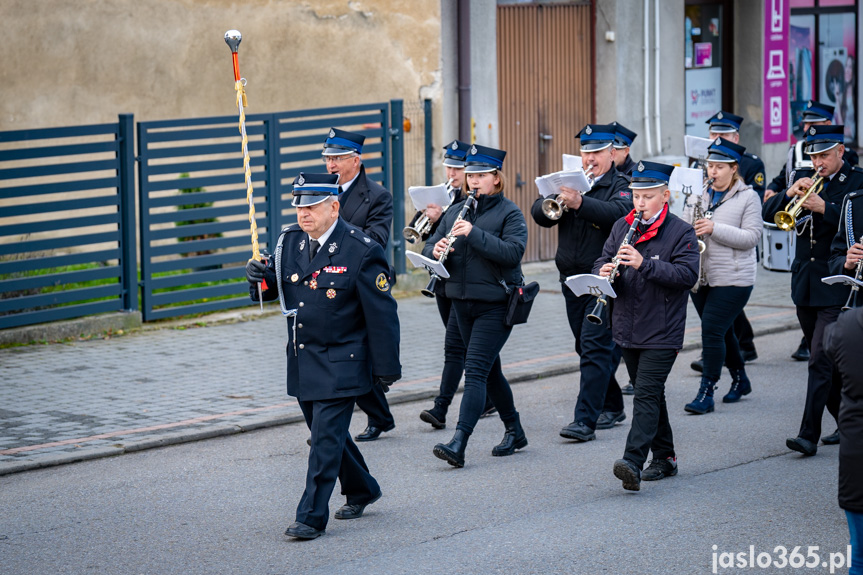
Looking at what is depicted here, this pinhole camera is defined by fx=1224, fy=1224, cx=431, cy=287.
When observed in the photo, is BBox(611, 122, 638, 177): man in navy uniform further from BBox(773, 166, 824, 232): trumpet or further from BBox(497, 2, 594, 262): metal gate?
BBox(497, 2, 594, 262): metal gate

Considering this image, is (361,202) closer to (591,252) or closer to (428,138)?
(591,252)

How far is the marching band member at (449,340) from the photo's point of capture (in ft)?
28.4

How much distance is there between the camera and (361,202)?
8.76 meters

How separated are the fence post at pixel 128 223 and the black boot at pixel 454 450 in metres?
5.82

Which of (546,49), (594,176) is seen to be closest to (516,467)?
(594,176)

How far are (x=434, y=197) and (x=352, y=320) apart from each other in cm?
206

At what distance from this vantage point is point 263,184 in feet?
45.8

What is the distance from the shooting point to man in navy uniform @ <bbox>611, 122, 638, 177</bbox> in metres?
9.20

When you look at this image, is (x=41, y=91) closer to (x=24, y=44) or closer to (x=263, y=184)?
(x=24, y=44)

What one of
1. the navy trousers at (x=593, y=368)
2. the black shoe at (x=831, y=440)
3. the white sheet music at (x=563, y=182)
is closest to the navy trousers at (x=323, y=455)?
the navy trousers at (x=593, y=368)

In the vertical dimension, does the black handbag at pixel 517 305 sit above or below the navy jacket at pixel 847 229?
below

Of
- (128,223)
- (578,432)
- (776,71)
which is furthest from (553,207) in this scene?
(776,71)

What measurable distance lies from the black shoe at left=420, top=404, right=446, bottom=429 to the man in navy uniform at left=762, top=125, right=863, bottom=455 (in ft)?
8.09

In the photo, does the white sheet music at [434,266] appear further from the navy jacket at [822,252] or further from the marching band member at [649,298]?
the navy jacket at [822,252]
